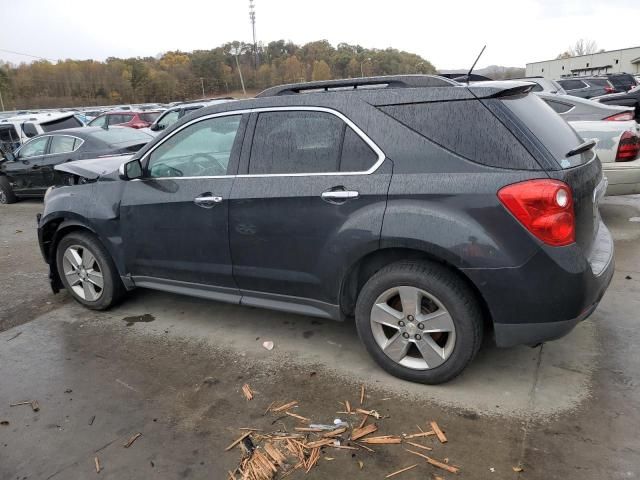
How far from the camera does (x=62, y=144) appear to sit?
9812 millimetres

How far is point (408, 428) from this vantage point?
112 inches

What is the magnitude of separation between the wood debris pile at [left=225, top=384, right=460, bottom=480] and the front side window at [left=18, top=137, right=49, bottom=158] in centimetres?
918

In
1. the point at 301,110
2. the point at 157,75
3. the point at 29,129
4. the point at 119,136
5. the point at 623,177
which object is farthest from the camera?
the point at 157,75

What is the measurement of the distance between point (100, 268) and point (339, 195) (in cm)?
253

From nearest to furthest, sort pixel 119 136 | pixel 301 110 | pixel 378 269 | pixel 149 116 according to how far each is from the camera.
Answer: pixel 378 269 → pixel 301 110 → pixel 119 136 → pixel 149 116

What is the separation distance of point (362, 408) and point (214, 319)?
6.11 feet

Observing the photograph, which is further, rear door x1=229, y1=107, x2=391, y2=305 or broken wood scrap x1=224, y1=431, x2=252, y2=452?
rear door x1=229, y1=107, x2=391, y2=305

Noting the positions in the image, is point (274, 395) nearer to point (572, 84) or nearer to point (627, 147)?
point (627, 147)

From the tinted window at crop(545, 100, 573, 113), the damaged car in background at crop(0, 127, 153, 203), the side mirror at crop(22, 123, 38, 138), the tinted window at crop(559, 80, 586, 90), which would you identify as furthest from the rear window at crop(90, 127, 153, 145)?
the tinted window at crop(559, 80, 586, 90)

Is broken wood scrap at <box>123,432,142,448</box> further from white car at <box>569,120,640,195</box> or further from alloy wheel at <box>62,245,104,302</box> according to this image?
white car at <box>569,120,640,195</box>

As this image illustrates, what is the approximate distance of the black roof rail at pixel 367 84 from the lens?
320 centimetres

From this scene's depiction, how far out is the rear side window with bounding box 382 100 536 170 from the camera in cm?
281

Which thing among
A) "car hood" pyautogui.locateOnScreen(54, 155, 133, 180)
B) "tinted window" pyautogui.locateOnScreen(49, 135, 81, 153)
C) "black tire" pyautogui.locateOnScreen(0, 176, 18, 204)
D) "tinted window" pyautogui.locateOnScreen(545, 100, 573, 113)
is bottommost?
"black tire" pyautogui.locateOnScreen(0, 176, 18, 204)

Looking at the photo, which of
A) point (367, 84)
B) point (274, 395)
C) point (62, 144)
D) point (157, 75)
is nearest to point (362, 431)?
point (274, 395)
